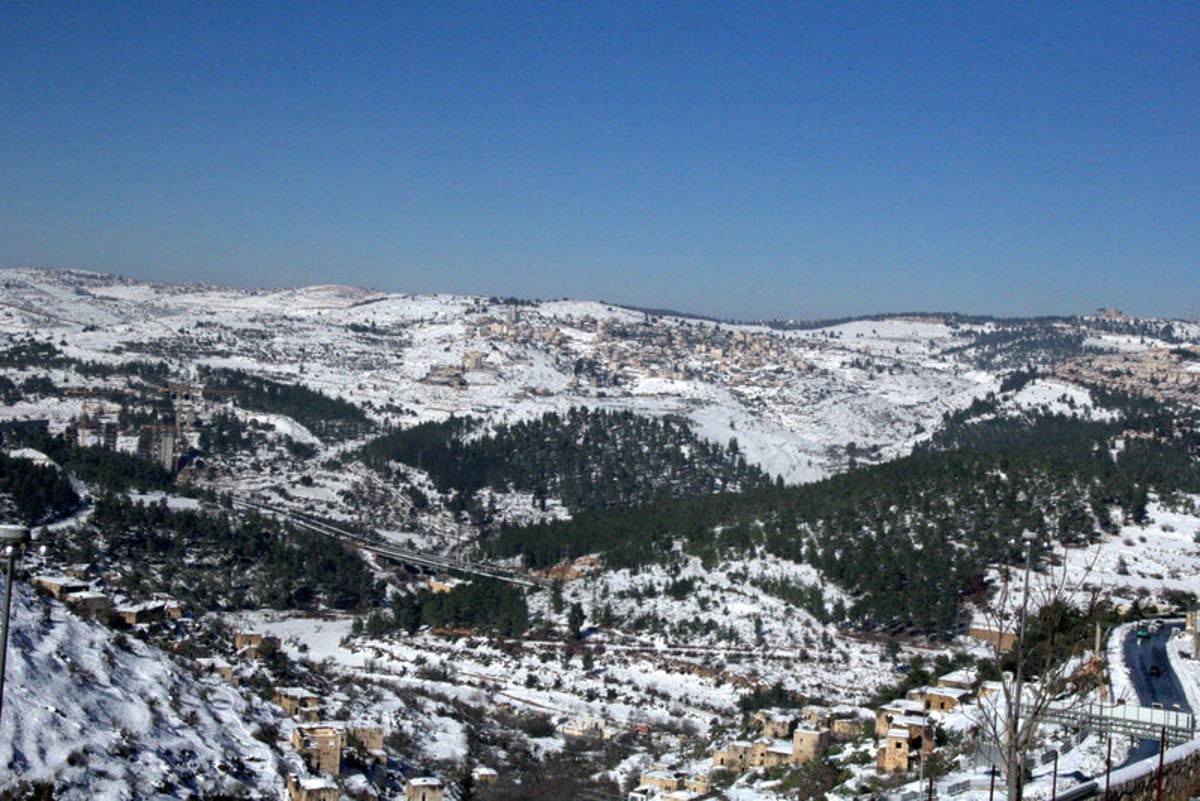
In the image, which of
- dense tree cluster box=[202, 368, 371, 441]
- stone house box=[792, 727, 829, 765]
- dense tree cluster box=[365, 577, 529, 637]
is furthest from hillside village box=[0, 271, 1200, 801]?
dense tree cluster box=[202, 368, 371, 441]

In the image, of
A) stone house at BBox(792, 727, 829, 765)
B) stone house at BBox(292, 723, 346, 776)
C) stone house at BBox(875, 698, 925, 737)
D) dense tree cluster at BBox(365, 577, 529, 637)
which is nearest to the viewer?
stone house at BBox(292, 723, 346, 776)

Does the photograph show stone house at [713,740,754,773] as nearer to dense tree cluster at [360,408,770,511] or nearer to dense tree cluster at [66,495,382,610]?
dense tree cluster at [66,495,382,610]

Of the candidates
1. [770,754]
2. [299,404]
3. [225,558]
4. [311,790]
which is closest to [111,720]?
[311,790]

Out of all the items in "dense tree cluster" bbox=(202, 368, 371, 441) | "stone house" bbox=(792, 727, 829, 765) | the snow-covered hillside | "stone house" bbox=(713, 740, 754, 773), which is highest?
the snow-covered hillside

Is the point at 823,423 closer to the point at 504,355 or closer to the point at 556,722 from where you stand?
the point at 504,355

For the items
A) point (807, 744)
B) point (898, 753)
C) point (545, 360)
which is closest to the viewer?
point (898, 753)

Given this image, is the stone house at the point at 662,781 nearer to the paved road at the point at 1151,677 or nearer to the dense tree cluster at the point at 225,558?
the paved road at the point at 1151,677

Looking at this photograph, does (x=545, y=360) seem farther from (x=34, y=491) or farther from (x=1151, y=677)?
(x=1151, y=677)

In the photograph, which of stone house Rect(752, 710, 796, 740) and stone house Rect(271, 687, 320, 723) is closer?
stone house Rect(271, 687, 320, 723)
